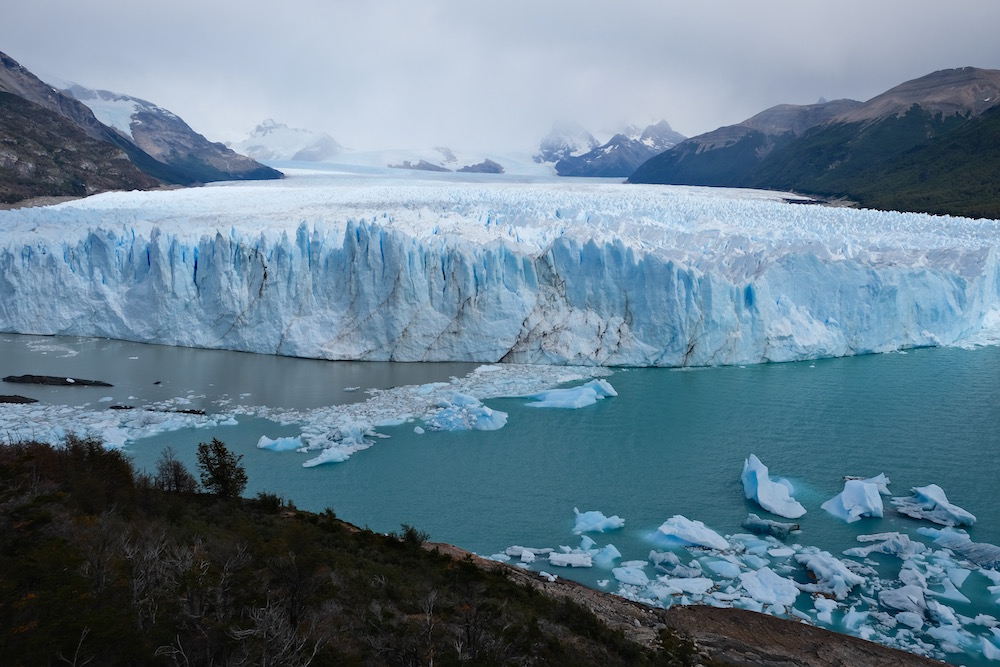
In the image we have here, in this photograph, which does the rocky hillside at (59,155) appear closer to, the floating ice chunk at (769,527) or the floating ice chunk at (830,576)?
the floating ice chunk at (769,527)

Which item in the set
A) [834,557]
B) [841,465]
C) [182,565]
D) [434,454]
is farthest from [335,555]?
[841,465]

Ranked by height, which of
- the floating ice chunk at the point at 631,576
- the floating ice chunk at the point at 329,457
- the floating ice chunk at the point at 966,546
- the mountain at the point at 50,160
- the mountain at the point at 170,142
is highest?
the mountain at the point at 170,142

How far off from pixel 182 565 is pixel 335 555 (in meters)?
→ 2.13

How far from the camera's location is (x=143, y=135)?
2413 inches

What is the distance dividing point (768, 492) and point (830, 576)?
5.74 feet

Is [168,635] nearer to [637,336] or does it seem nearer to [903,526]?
[903,526]

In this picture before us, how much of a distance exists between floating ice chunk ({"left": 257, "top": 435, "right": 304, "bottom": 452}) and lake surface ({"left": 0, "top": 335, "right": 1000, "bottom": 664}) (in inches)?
6.7

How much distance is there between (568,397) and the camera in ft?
42.7

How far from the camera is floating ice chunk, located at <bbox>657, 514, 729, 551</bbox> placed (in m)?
7.77

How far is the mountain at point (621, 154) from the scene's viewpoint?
75.6 meters

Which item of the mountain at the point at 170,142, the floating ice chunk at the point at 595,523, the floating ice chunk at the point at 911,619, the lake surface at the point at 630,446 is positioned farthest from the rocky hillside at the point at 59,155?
the floating ice chunk at the point at 911,619

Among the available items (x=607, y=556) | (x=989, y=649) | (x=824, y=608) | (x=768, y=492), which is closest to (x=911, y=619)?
(x=989, y=649)

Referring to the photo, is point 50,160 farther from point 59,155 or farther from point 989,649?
point 989,649

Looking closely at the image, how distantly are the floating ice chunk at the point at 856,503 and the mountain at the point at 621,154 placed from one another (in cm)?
6649
